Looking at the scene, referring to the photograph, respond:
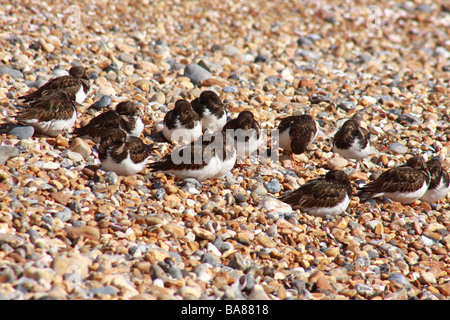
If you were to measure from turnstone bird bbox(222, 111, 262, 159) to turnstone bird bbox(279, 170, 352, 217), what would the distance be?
121cm

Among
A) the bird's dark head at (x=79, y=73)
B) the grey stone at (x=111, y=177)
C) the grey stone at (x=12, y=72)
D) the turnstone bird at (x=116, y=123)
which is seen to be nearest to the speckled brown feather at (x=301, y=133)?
the turnstone bird at (x=116, y=123)

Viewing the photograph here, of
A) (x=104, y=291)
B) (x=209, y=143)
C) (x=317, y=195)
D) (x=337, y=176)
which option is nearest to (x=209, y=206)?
(x=209, y=143)

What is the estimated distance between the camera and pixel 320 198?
7.06 meters

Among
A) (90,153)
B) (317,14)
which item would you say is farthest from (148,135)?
(317,14)

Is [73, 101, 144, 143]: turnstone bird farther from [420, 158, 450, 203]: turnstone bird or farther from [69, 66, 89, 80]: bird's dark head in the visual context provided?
[420, 158, 450, 203]: turnstone bird

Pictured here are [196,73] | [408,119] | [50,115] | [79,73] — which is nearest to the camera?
[50,115]

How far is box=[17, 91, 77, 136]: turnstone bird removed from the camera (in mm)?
7418

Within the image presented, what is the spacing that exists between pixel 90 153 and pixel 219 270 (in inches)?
119

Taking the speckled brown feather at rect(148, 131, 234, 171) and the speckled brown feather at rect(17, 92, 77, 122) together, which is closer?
the speckled brown feather at rect(148, 131, 234, 171)

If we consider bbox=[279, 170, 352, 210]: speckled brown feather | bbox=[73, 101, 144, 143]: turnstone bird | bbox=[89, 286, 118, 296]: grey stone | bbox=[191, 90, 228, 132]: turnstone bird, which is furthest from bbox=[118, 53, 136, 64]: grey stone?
bbox=[89, 286, 118, 296]: grey stone

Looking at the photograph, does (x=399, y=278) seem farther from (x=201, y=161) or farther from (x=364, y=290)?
(x=201, y=161)

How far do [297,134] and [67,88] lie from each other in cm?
396

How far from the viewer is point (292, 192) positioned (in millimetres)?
7273

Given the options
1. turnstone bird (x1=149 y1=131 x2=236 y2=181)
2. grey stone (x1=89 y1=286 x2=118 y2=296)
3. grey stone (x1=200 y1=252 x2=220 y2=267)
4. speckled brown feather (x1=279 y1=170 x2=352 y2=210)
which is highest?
turnstone bird (x1=149 y1=131 x2=236 y2=181)
